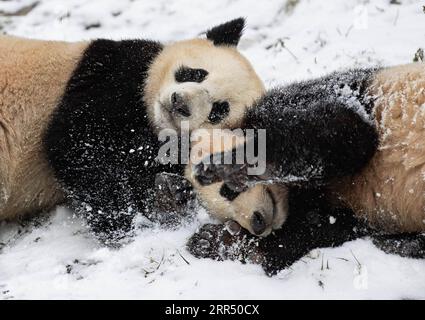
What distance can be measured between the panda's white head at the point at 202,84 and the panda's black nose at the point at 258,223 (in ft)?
3.18

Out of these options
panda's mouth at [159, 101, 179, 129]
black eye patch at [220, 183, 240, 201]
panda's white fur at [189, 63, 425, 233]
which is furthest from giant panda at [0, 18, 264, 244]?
panda's white fur at [189, 63, 425, 233]

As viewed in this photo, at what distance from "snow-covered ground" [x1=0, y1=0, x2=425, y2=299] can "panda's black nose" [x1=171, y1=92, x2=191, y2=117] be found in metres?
0.88

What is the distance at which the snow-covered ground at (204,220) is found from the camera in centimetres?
379

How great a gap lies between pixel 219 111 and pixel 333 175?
1.43 meters

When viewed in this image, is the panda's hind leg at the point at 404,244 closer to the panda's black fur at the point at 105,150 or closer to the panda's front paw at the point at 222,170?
the panda's front paw at the point at 222,170

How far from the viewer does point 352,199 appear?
4.41 metres

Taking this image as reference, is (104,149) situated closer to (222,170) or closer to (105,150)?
(105,150)

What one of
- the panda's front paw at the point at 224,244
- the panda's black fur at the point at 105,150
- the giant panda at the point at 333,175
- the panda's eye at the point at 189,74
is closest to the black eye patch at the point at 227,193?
the giant panda at the point at 333,175

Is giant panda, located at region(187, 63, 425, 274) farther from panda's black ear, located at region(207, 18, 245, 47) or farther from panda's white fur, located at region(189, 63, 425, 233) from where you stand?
panda's black ear, located at region(207, 18, 245, 47)

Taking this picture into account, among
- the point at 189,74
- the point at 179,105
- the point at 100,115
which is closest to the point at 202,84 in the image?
the point at 189,74

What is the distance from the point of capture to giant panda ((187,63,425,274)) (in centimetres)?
409

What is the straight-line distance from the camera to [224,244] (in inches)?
177
